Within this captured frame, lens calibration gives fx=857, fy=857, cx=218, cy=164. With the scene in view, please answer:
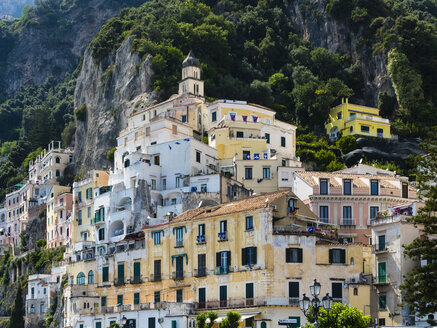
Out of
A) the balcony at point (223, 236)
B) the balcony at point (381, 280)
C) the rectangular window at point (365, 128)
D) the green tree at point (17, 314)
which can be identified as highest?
the rectangular window at point (365, 128)

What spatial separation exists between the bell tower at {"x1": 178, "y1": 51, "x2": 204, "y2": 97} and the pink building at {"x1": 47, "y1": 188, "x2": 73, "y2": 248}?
20078mm

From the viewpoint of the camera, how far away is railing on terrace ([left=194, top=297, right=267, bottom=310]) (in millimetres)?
60031

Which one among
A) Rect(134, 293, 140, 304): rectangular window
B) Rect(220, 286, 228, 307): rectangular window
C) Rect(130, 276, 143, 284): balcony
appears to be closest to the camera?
Rect(220, 286, 228, 307): rectangular window

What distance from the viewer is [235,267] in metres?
62.4

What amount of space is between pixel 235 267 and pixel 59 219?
47.6m

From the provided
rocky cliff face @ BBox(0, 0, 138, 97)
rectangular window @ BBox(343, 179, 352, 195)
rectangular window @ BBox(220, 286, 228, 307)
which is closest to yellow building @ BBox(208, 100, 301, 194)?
rectangular window @ BBox(343, 179, 352, 195)

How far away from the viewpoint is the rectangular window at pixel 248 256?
61469 millimetres

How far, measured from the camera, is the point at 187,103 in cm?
10388

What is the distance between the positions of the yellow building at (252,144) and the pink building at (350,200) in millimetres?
8793

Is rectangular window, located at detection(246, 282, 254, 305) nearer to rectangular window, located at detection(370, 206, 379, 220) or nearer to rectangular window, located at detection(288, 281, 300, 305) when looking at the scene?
rectangular window, located at detection(288, 281, 300, 305)

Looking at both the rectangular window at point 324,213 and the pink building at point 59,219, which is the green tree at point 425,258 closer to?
the rectangular window at point 324,213

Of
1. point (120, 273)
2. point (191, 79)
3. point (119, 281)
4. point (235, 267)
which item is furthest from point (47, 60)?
point (235, 267)

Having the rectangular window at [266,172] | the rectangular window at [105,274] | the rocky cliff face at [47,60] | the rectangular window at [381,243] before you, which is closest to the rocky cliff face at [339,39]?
the rectangular window at [266,172]

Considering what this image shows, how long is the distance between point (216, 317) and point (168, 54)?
2604 inches
